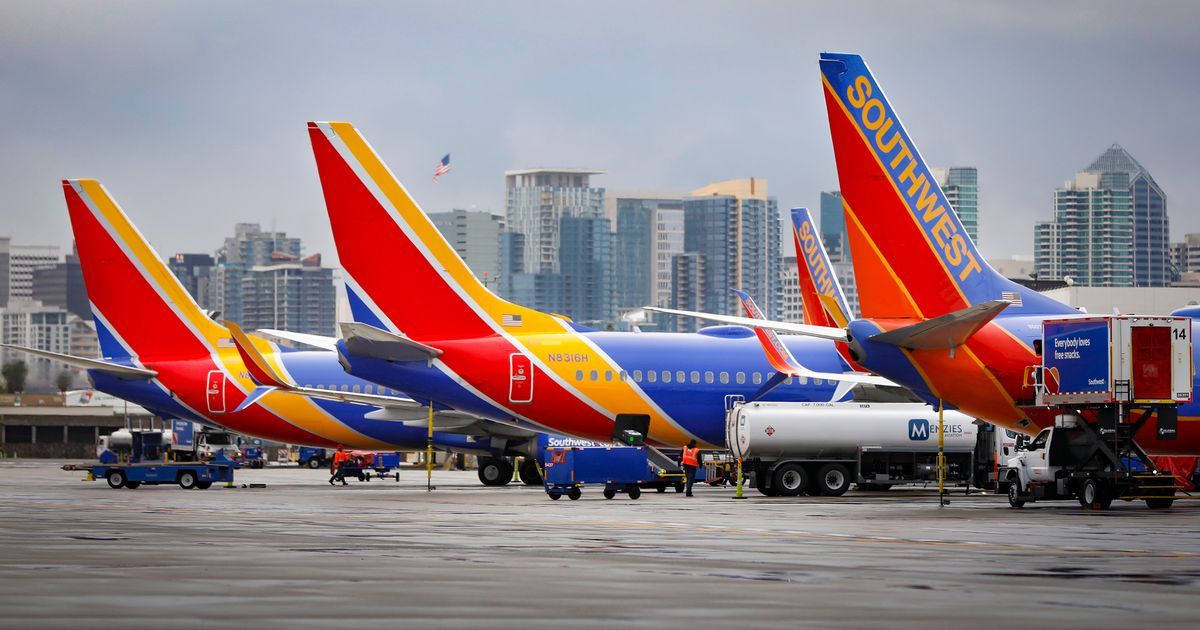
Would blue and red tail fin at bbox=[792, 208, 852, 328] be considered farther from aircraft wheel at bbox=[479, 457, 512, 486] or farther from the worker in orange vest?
the worker in orange vest

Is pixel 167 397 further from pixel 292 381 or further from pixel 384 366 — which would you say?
pixel 384 366

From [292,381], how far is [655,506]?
23077mm

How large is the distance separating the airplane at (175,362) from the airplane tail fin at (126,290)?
3 centimetres

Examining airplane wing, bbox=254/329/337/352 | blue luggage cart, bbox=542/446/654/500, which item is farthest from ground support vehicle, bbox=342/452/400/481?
blue luggage cart, bbox=542/446/654/500

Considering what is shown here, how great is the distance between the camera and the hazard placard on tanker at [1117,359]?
3338 centimetres

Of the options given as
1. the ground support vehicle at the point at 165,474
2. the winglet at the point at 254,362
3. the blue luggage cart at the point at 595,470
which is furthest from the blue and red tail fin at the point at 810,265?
the ground support vehicle at the point at 165,474

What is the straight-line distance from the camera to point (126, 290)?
56.1 m

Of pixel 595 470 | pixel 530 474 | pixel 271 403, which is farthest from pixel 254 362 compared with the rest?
pixel 595 470

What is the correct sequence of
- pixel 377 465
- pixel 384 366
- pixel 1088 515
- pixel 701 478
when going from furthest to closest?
pixel 377 465
pixel 701 478
pixel 384 366
pixel 1088 515

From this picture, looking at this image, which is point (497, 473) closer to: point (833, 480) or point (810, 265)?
point (810, 265)

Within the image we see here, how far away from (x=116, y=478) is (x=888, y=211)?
27.8 m

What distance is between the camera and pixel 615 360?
46.6 metres

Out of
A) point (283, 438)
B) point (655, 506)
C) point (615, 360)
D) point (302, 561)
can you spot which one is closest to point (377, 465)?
point (283, 438)

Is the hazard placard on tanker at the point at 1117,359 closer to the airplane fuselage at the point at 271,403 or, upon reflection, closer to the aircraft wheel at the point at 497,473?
the aircraft wheel at the point at 497,473
